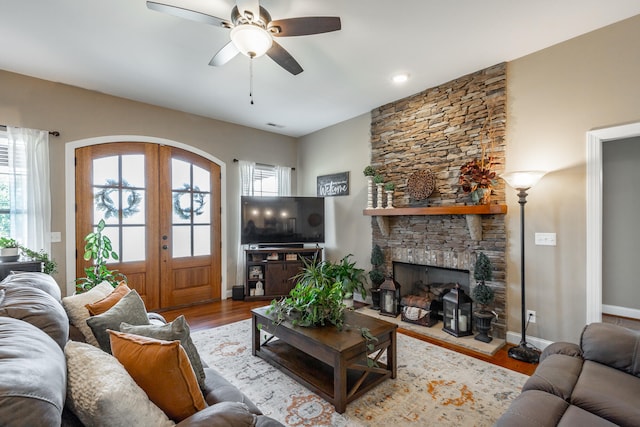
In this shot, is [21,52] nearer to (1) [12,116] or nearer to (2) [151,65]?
(1) [12,116]

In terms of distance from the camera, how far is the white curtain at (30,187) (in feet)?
10.8

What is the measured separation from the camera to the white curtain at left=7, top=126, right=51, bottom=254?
10.8 ft

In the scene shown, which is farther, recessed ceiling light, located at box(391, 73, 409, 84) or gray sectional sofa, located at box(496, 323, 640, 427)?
recessed ceiling light, located at box(391, 73, 409, 84)

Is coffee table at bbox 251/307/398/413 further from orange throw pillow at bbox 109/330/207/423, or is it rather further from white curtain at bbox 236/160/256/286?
white curtain at bbox 236/160/256/286

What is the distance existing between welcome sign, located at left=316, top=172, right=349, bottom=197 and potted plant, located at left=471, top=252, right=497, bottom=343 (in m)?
2.31

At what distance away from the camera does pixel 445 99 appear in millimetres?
3641

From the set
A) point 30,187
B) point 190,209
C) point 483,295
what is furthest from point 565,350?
point 30,187

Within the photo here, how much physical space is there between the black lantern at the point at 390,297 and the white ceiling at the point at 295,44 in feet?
8.21

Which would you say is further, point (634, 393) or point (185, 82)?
point (185, 82)

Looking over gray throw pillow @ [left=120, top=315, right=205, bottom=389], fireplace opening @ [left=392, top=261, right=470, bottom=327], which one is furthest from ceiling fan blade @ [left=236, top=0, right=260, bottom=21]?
fireplace opening @ [left=392, top=261, right=470, bottom=327]

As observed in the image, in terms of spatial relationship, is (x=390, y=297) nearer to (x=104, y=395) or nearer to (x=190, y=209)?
(x=190, y=209)

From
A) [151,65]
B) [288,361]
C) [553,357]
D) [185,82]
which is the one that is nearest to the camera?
[553,357]

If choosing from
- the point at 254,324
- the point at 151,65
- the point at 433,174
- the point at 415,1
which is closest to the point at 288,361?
the point at 254,324

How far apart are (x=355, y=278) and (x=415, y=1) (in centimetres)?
332
